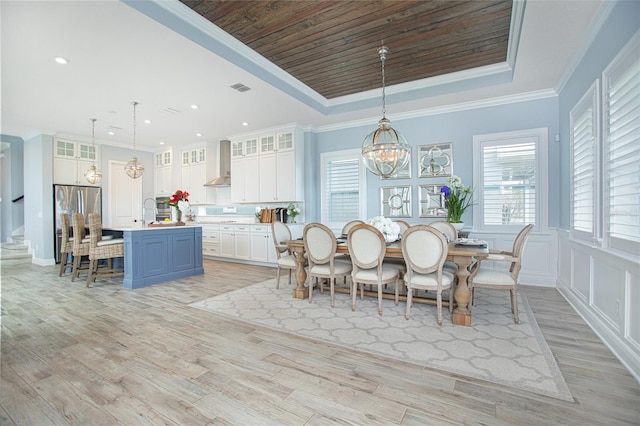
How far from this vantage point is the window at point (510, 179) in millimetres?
4477

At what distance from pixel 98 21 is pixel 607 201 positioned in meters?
4.85

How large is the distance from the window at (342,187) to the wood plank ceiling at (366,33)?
1.93 metres

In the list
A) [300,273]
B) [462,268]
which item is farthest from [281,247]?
[462,268]

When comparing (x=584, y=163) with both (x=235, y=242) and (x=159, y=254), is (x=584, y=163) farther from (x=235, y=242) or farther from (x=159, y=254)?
(x=235, y=242)

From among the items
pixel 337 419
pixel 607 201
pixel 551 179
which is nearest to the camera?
pixel 337 419

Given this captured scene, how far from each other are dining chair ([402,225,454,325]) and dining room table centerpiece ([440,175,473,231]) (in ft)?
5.72

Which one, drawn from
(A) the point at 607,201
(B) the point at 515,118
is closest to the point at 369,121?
(B) the point at 515,118

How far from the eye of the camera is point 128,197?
8070 millimetres

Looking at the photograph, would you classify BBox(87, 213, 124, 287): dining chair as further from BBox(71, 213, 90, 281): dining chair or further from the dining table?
the dining table

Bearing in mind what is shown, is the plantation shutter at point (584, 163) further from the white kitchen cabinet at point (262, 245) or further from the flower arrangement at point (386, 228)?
the white kitchen cabinet at point (262, 245)

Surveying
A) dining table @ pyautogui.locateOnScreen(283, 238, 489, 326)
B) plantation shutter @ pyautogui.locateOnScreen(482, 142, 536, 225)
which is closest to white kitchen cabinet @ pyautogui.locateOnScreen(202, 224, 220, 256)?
dining table @ pyautogui.locateOnScreen(283, 238, 489, 326)

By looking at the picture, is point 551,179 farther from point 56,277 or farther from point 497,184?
point 56,277

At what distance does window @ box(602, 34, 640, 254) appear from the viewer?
2.12m

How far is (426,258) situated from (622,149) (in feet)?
5.80
